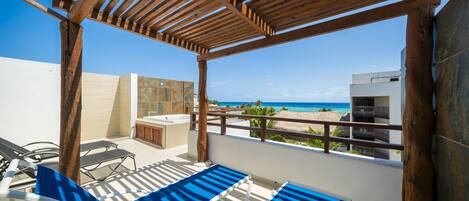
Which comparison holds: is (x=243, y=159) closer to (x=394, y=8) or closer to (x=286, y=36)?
(x=286, y=36)

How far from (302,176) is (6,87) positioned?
6661mm

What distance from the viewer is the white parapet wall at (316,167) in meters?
2.12

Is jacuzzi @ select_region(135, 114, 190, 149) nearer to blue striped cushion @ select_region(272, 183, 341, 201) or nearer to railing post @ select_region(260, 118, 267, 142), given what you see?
railing post @ select_region(260, 118, 267, 142)

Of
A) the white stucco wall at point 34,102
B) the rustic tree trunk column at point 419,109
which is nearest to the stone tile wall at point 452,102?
the rustic tree trunk column at point 419,109

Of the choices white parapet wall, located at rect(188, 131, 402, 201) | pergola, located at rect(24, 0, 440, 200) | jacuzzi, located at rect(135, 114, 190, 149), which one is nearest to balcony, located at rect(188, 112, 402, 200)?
white parapet wall, located at rect(188, 131, 402, 201)

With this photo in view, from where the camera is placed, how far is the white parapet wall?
212cm

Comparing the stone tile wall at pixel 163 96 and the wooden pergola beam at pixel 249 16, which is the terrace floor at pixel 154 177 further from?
the stone tile wall at pixel 163 96

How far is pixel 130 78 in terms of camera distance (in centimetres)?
660

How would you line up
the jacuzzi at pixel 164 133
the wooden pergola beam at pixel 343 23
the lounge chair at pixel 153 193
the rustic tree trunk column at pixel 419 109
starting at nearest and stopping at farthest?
1. the lounge chair at pixel 153 193
2. the rustic tree trunk column at pixel 419 109
3. the wooden pergola beam at pixel 343 23
4. the jacuzzi at pixel 164 133

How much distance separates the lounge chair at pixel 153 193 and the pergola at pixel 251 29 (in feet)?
1.40

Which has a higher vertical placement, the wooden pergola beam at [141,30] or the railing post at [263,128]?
the wooden pergola beam at [141,30]

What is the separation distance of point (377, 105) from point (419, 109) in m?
13.5

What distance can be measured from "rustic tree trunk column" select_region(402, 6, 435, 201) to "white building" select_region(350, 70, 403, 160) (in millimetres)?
11143

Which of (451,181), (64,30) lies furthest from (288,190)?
(64,30)
